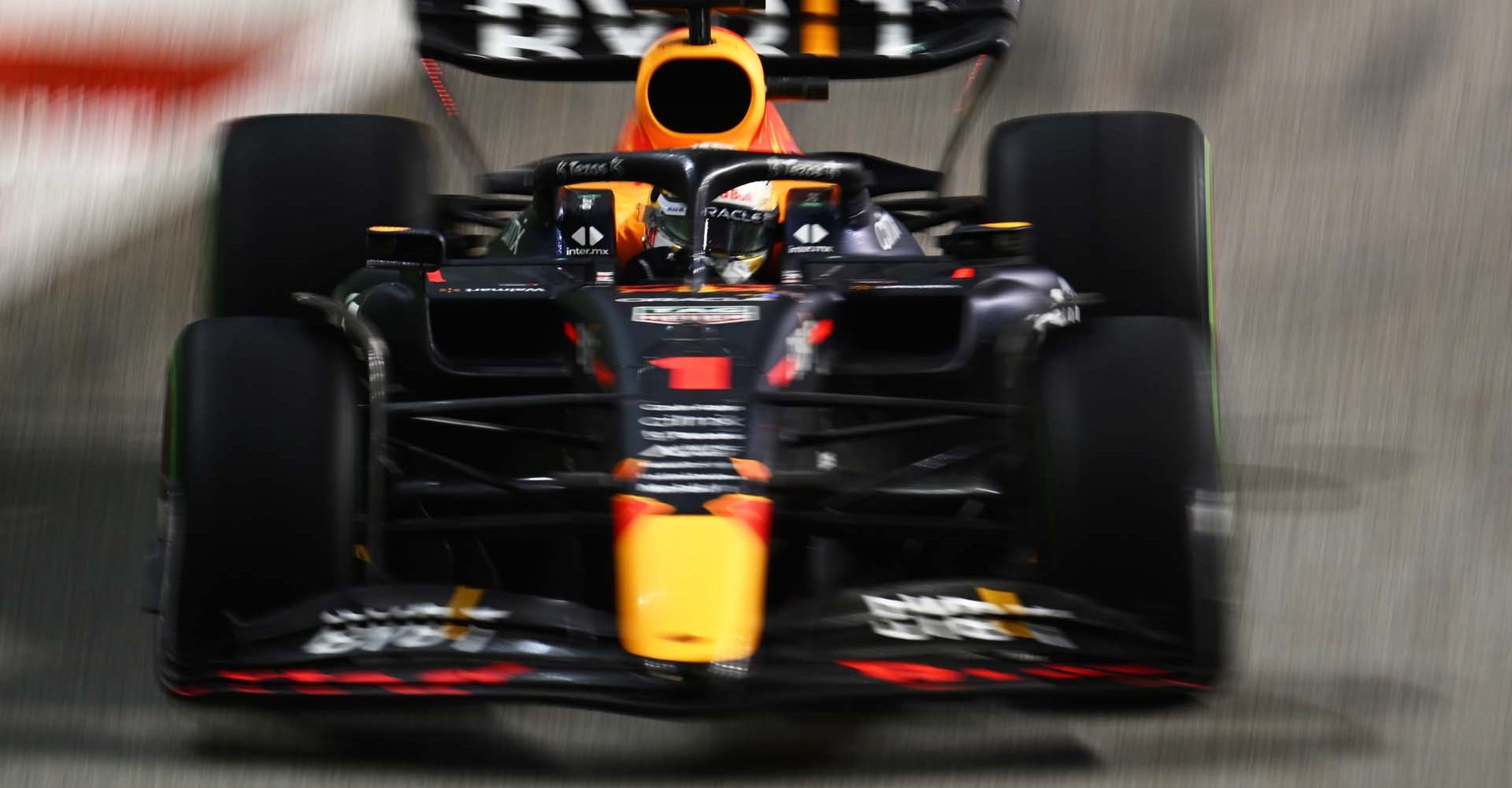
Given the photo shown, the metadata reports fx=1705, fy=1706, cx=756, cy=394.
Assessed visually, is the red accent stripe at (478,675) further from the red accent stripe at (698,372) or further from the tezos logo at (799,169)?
the tezos logo at (799,169)

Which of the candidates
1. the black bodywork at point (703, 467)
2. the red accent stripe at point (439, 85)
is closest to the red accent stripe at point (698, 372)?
the black bodywork at point (703, 467)

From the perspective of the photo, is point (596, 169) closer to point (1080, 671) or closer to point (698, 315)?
point (698, 315)

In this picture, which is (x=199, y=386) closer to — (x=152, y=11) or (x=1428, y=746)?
(x=1428, y=746)

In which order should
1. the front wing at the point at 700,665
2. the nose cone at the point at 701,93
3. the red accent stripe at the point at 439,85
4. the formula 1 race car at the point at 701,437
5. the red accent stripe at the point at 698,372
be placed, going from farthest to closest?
the red accent stripe at the point at 439,85, the nose cone at the point at 701,93, the red accent stripe at the point at 698,372, the formula 1 race car at the point at 701,437, the front wing at the point at 700,665

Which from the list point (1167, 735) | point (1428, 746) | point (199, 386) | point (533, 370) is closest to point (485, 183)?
point (533, 370)

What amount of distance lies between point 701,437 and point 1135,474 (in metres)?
0.67

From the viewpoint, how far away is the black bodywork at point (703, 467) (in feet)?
7.77

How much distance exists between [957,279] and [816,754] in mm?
898

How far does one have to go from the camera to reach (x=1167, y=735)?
2.81 m

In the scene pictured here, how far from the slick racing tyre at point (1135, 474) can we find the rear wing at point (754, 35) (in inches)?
72.9

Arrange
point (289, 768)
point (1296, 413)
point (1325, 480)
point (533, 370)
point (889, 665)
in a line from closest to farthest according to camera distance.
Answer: point (889, 665) < point (289, 768) < point (533, 370) < point (1325, 480) < point (1296, 413)

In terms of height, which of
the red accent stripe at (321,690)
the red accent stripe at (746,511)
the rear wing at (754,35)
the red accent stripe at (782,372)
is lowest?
the red accent stripe at (321,690)

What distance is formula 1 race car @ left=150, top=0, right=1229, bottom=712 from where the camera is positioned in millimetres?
2408

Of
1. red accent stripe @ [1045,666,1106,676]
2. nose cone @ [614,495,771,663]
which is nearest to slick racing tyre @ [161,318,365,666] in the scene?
nose cone @ [614,495,771,663]
